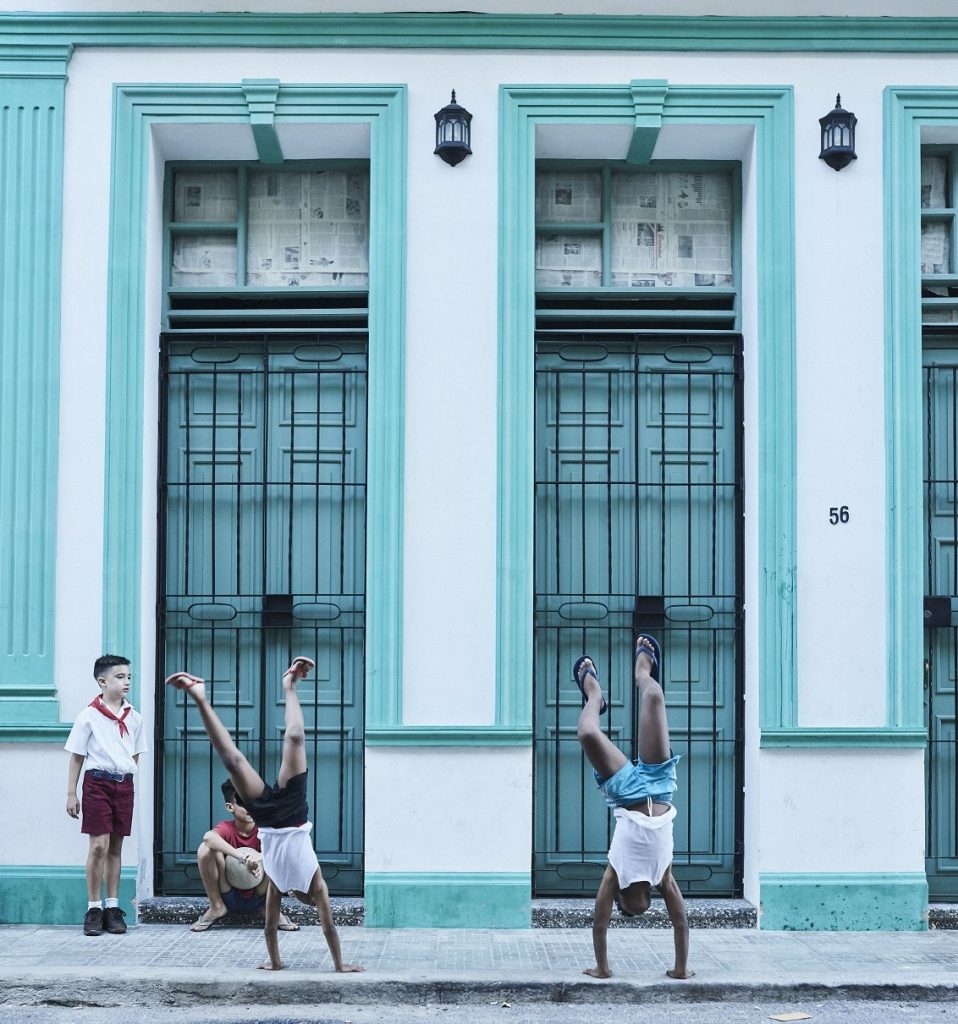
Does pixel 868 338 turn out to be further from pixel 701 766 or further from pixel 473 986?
pixel 473 986

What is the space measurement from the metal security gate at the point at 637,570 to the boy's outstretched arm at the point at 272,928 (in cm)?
227

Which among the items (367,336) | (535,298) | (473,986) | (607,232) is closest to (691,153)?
(607,232)

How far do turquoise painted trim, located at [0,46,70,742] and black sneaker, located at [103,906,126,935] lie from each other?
114 cm

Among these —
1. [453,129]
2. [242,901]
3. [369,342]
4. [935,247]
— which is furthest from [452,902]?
[935,247]

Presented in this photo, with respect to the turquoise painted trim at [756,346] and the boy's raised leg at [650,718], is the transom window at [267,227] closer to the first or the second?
the turquoise painted trim at [756,346]

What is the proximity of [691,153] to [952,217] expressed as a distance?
6.19ft

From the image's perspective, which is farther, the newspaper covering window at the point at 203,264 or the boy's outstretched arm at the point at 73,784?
the newspaper covering window at the point at 203,264

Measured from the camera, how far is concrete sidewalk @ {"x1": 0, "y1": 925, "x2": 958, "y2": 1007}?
24.6 feet

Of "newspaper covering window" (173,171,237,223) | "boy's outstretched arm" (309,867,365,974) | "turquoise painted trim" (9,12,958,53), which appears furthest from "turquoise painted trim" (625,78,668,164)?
"boy's outstretched arm" (309,867,365,974)

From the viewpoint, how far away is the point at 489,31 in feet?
30.6

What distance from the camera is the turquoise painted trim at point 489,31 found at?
30.6ft

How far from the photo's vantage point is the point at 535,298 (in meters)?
9.69

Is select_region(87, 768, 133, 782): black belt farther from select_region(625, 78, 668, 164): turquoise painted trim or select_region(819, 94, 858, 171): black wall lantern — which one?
select_region(819, 94, 858, 171): black wall lantern

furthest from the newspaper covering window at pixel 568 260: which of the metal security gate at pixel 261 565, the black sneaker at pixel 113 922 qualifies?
the black sneaker at pixel 113 922
